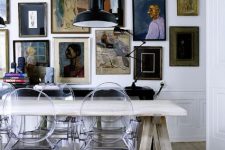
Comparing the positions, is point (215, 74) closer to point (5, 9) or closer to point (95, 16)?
point (95, 16)

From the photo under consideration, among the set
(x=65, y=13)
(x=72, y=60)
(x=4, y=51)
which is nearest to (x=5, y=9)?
(x=4, y=51)

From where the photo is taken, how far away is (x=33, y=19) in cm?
416

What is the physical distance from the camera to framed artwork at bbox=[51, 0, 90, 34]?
4137 millimetres

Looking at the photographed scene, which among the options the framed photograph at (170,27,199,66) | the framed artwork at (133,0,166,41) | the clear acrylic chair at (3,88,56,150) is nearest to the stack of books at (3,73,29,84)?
the clear acrylic chair at (3,88,56,150)

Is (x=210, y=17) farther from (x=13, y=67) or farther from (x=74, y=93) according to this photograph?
(x=13, y=67)

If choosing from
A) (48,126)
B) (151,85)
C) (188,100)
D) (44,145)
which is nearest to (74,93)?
(48,126)

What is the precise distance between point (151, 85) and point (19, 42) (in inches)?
80.3

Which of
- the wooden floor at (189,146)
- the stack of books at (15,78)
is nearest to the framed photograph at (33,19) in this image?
the stack of books at (15,78)

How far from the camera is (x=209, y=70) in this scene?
11.2 ft

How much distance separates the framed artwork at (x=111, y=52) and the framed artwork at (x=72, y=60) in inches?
6.9

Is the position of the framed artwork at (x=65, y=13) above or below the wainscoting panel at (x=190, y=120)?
above

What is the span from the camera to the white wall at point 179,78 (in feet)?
13.7

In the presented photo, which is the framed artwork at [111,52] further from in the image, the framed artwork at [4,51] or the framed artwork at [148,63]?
the framed artwork at [4,51]

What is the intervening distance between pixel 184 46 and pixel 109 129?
205 centimetres
